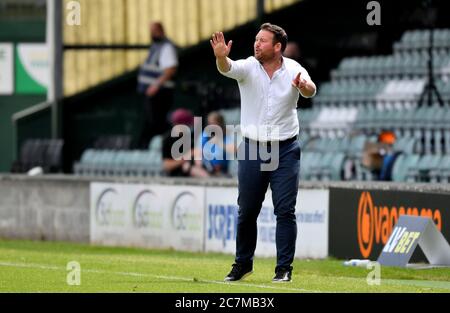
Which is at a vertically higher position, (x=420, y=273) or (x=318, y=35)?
(x=318, y=35)

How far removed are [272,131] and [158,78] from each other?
1275cm

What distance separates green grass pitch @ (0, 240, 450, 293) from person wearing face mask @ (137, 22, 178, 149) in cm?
760

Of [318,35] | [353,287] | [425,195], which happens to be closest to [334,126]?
[318,35]

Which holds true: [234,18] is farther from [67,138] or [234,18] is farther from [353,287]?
[353,287]

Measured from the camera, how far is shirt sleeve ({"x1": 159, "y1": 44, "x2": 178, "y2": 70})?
966 inches

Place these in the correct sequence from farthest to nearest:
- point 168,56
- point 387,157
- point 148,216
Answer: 1. point 168,56
2. point 148,216
3. point 387,157

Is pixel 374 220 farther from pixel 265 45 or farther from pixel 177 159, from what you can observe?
pixel 177 159

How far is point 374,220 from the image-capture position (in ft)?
55.6

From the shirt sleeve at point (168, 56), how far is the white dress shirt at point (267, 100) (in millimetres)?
12070

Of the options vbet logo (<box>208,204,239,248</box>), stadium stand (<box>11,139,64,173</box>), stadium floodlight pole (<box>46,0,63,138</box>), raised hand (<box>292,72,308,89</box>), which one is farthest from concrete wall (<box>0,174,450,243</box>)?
raised hand (<box>292,72,308,89</box>)

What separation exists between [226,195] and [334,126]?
4978 millimetres

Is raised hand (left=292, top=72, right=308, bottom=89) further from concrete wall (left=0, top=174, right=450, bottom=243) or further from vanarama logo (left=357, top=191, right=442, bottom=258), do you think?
concrete wall (left=0, top=174, right=450, bottom=243)

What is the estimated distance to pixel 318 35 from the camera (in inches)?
1106

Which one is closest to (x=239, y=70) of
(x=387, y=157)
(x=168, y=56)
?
(x=387, y=157)
